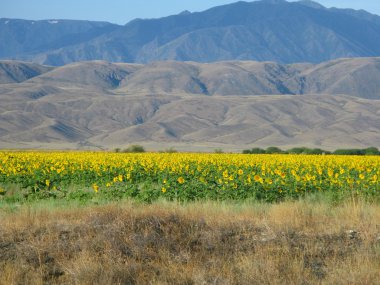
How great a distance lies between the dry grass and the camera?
8.48 meters

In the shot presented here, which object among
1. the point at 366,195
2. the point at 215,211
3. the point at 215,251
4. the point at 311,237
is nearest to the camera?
the point at 215,251

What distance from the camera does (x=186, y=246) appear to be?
381 inches

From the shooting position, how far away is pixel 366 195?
48.6ft

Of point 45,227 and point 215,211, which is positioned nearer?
point 45,227

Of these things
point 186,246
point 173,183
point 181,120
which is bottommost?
point 186,246

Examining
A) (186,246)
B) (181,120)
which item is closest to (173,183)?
(186,246)

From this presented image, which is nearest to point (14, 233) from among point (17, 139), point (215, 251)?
point (215, 251)

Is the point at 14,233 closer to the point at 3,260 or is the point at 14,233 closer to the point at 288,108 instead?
the point at 3,260

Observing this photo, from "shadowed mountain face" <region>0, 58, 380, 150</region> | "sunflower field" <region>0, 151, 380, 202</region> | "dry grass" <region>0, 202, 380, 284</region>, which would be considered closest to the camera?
"dry grass" <region>0, 202, 380, 284</region>

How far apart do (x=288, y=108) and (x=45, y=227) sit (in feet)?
426

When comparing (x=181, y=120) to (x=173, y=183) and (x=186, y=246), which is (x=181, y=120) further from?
(x=186, y=246)

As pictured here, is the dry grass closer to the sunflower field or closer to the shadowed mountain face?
the sunflower field

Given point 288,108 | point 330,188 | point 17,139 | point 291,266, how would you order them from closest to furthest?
point 291,266
point 330,188
point 17,139
point 288,108

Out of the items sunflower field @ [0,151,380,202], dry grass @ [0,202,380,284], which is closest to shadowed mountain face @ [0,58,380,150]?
sunflower field @ [0,151,380,202]
